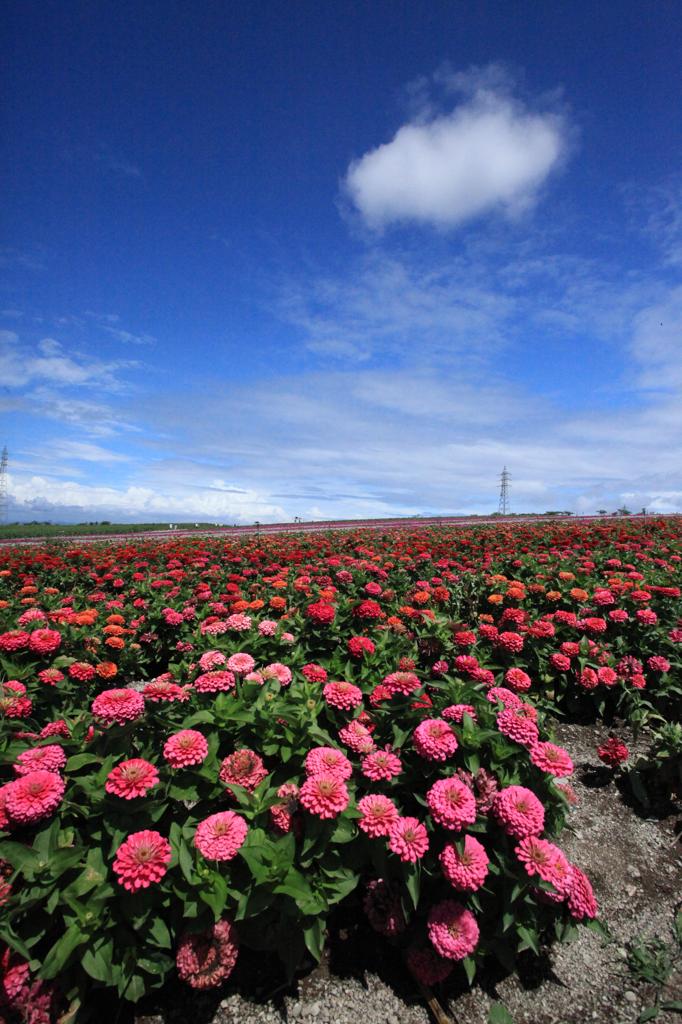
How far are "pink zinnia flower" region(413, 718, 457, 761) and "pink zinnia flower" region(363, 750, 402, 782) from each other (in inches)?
4.7

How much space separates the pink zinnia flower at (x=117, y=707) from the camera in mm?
2090

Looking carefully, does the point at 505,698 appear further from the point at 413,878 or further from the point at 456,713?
the point at 413,878

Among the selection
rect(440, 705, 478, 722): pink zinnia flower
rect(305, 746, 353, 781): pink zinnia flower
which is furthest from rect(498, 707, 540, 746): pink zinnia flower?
rect(305, 746, 353, 781): pink zinnia flower

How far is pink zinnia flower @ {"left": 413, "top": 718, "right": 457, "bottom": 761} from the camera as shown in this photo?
6.76ft

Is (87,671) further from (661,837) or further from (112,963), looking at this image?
(661,837)

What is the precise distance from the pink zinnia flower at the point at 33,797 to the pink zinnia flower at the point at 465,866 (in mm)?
1526

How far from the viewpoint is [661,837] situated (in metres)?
3.04

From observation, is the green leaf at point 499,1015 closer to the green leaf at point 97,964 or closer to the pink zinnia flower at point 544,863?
the pink zinnia flower at point 544,863

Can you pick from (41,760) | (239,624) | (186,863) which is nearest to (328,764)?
(186,863)

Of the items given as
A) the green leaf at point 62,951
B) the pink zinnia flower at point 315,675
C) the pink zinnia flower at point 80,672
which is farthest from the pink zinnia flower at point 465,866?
the pink zinnia flower at point 80,672

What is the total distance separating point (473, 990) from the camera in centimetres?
213

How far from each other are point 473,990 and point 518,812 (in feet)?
2.99

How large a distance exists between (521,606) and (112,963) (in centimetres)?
446

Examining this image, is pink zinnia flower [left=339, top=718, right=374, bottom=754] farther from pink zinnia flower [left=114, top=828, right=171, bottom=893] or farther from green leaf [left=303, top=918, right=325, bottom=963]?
pink zinnia flower [left=114, top=828, right=171, bottom=893]
